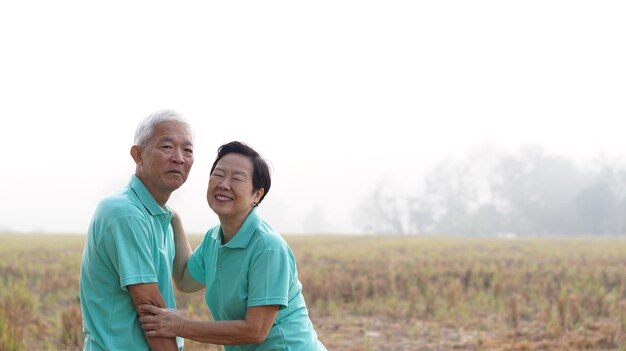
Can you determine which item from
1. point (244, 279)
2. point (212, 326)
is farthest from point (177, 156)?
point (212, 326)

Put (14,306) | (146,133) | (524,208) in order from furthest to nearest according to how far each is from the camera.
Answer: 1. (524,208)
2. (14,306)
3. (146,133)

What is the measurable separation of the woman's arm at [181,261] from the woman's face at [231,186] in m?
0.49

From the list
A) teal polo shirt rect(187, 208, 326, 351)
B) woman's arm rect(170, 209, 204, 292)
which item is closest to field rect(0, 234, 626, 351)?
woman's arm rect(170, 209, 204, 292)

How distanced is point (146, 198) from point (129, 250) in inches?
9.2

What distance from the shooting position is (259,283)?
249 cm

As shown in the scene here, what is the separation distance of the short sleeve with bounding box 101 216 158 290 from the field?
117 inches

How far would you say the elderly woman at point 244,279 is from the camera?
2.50 meters

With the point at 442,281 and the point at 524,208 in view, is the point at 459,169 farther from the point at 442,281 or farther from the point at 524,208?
the point at 442,281

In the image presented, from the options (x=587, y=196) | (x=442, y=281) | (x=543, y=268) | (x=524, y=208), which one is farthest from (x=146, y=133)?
(x=524, y=208)

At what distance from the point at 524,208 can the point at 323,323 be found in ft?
208

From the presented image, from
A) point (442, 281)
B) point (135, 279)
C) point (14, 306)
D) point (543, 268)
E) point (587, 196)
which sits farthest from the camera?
point (587, 196)

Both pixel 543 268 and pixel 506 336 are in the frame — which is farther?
pixel 543 268

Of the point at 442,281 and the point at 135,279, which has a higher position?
the point at 135,279

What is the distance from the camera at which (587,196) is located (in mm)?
60531
